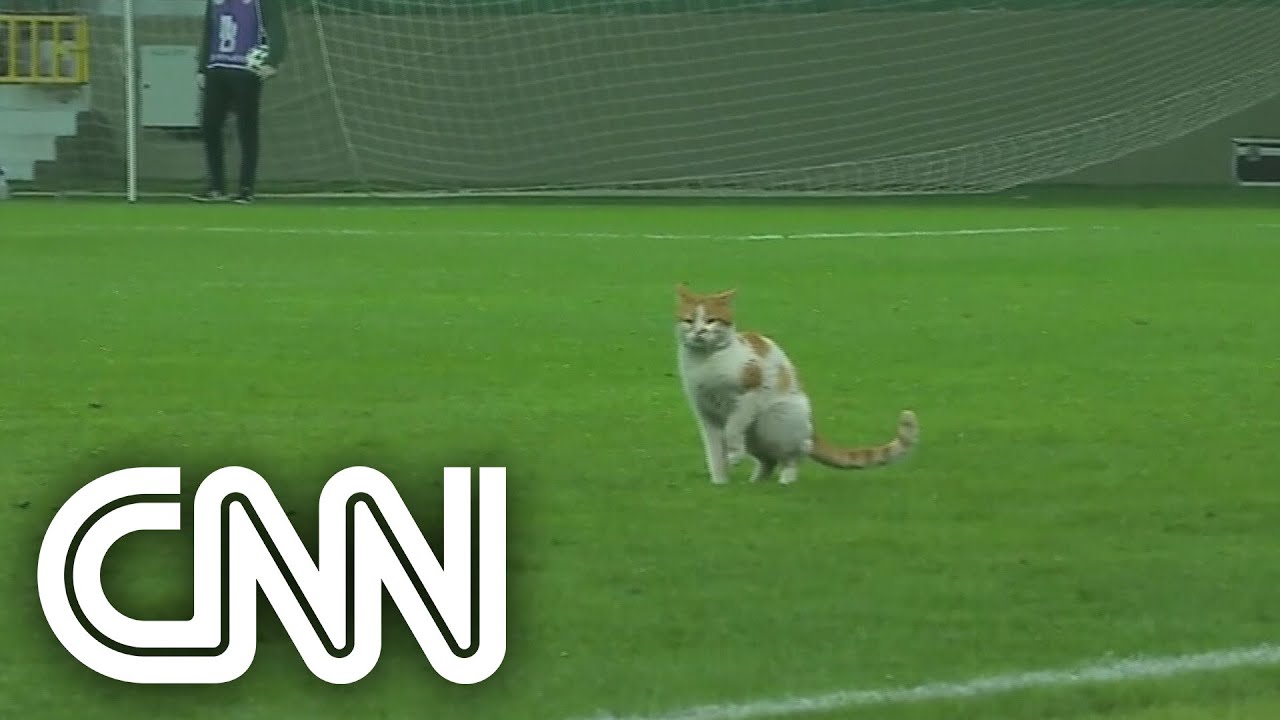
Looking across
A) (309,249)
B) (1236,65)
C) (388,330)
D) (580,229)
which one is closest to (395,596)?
(388,330)

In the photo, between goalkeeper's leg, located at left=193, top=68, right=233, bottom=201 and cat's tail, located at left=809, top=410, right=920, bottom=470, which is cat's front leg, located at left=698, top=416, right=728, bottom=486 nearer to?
cat's tail, located at left=809, top=410, right=920, bottom=470

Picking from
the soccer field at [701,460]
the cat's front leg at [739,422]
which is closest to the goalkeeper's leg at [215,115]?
the soccer field at [701,460]

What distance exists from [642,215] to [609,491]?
44.9ft

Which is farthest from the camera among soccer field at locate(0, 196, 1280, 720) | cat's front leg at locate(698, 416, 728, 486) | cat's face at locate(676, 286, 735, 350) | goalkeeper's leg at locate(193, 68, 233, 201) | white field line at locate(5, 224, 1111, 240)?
goalkeeper's leg at locate(193, 68, 233, 201)

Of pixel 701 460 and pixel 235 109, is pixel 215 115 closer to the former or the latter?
pixel 235 109

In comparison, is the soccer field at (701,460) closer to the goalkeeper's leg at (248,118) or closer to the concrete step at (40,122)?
the goalkeeper's leg at (248,118)

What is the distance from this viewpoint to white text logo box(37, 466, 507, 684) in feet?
12.7

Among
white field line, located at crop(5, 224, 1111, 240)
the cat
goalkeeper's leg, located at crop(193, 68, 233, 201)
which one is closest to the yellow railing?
goalkeeper's leg, located at crop(193, 68, 233, 201)

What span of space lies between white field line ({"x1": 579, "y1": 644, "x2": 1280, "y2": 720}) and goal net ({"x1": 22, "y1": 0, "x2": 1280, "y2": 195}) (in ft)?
64.6

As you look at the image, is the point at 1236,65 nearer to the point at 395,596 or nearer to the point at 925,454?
the point at 925,454

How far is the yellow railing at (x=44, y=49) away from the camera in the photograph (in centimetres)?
2309

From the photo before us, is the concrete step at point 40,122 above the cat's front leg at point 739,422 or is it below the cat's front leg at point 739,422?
above

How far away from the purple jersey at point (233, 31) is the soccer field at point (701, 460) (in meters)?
6.04

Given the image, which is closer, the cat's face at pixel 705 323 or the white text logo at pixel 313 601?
the white text logo at pixel 313 601
